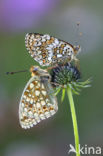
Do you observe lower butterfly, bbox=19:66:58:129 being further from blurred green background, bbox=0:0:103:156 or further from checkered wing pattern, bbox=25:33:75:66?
blurred green background, bbox=0:0:103:156

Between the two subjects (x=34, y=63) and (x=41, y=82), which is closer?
(x=41, y=82)

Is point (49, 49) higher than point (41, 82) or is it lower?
higher

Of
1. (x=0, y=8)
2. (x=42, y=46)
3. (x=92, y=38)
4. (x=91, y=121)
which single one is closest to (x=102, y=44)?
(x=92, y=38)

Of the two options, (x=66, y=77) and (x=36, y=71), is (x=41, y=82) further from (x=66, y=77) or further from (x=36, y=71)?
(x=66, y=77)

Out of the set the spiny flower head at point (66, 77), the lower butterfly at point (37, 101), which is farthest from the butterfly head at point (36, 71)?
the spiny flower head at point (66, 77)

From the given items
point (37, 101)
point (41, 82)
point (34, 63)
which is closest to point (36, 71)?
point (41, 82)

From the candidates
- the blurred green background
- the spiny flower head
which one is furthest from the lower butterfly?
the blurred green background
